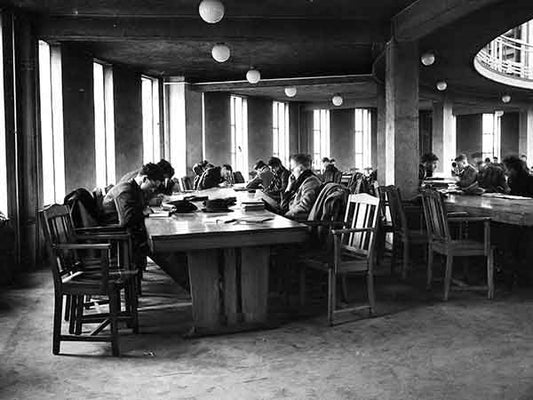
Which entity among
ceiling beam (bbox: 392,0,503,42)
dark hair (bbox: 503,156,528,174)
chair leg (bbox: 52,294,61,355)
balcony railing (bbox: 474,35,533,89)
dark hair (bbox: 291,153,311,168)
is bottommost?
chair leg (bbox: 52,294,61,355)

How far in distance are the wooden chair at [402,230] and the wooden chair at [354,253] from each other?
4.08 feet

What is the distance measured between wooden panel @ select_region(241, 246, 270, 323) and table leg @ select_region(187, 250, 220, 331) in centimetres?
19

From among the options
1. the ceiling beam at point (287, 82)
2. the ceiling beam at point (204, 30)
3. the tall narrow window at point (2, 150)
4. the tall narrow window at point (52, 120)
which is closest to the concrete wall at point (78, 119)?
the tall narrow window at point (52, 120)

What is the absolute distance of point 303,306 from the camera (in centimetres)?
482

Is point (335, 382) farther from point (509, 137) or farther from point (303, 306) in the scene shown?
point (509, 137)

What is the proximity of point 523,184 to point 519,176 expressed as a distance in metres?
0.10

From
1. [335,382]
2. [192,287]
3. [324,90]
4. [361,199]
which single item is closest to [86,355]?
[192,287]

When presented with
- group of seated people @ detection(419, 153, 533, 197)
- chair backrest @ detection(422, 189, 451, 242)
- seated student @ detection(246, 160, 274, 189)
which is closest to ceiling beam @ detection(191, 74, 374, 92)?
group of seated people @ detection(419, 153, 533, 197)

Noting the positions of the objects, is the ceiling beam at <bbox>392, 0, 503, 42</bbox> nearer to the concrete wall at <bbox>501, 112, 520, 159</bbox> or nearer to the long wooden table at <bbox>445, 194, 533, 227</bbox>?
the long wooden table at <bbox>445, 194, 533, 227</bbox>

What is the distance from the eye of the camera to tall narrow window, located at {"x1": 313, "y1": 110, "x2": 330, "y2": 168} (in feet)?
61.0

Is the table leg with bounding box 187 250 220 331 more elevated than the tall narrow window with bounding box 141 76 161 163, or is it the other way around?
the tall narrow window with bounding box 141 76 161 163

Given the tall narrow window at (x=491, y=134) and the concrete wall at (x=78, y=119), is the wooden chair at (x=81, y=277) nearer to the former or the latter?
the concrete wall at (x=78, y=119)

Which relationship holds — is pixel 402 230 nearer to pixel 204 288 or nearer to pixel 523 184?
pixel 523 184

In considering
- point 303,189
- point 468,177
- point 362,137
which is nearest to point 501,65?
point 362,137
